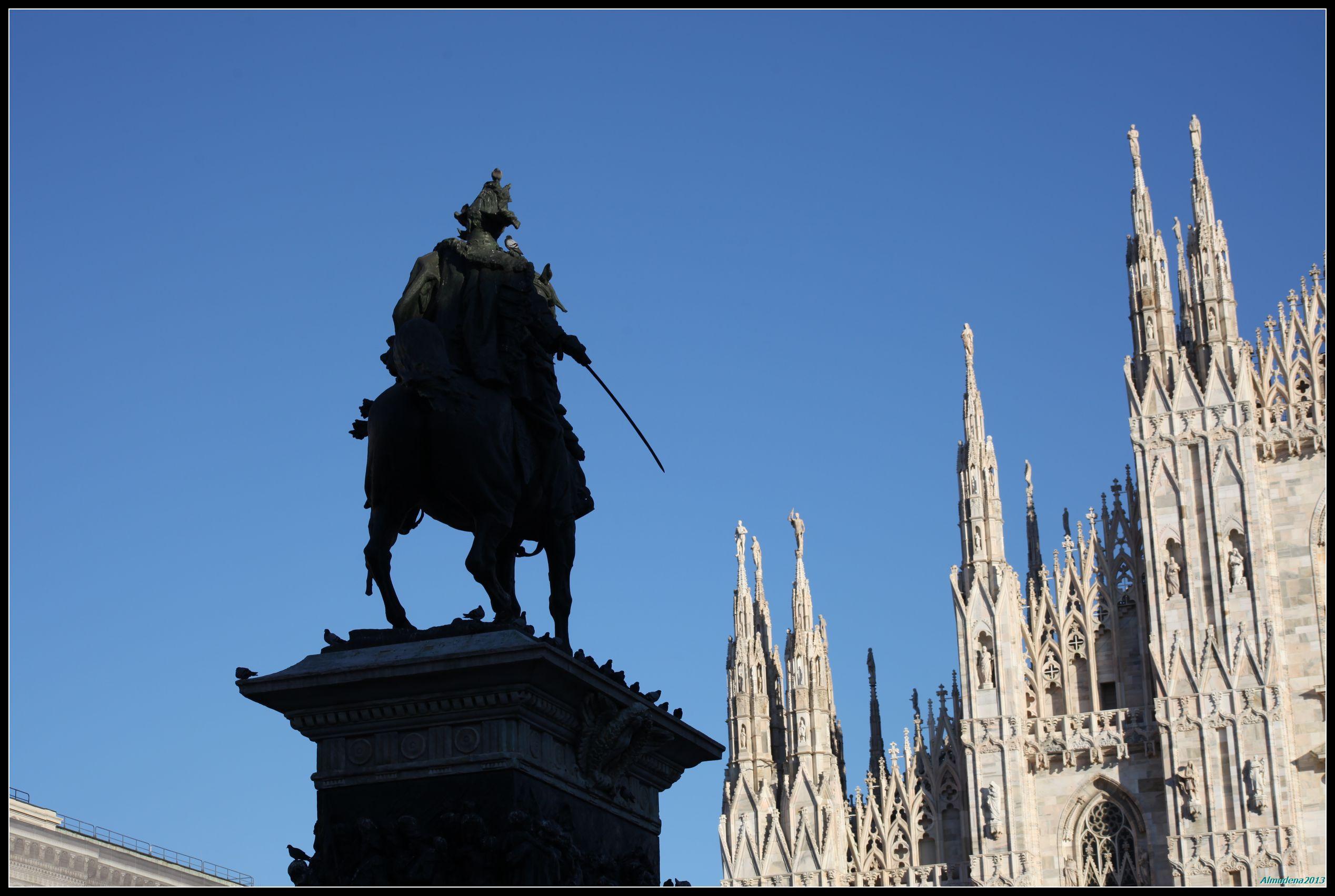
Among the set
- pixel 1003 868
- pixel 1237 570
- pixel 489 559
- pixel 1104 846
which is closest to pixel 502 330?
pixel 489 559

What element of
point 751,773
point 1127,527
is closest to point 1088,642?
point 1127,527

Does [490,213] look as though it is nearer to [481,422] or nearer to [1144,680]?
[481,422]

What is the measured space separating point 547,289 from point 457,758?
2.32 m

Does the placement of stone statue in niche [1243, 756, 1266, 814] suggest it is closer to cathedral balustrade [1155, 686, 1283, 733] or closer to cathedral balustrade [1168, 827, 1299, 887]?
cathedral balustrade [1168, 827, 1299, 887]

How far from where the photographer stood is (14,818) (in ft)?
109

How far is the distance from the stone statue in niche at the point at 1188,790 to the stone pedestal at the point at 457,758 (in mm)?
24911

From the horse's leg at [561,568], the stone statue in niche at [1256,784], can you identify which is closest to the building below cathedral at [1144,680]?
the stone statue in niche at [1256,784]

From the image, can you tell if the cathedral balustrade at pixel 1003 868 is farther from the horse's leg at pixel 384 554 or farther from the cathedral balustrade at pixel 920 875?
the horse's leg at pixel 384 554

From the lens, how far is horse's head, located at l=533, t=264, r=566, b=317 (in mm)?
8716

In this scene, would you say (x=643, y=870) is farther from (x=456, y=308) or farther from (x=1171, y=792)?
(x=1171, y=792)

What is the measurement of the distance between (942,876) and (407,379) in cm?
2783

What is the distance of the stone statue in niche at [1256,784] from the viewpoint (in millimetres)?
30781

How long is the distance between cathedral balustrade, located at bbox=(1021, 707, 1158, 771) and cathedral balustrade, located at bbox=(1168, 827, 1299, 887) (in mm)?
2101

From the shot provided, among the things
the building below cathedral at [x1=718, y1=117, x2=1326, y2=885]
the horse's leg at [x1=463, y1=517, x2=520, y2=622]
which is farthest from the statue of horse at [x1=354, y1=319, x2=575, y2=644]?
the building below cathedral at [x1=718, y1=117, x2=1326, y2=885]
